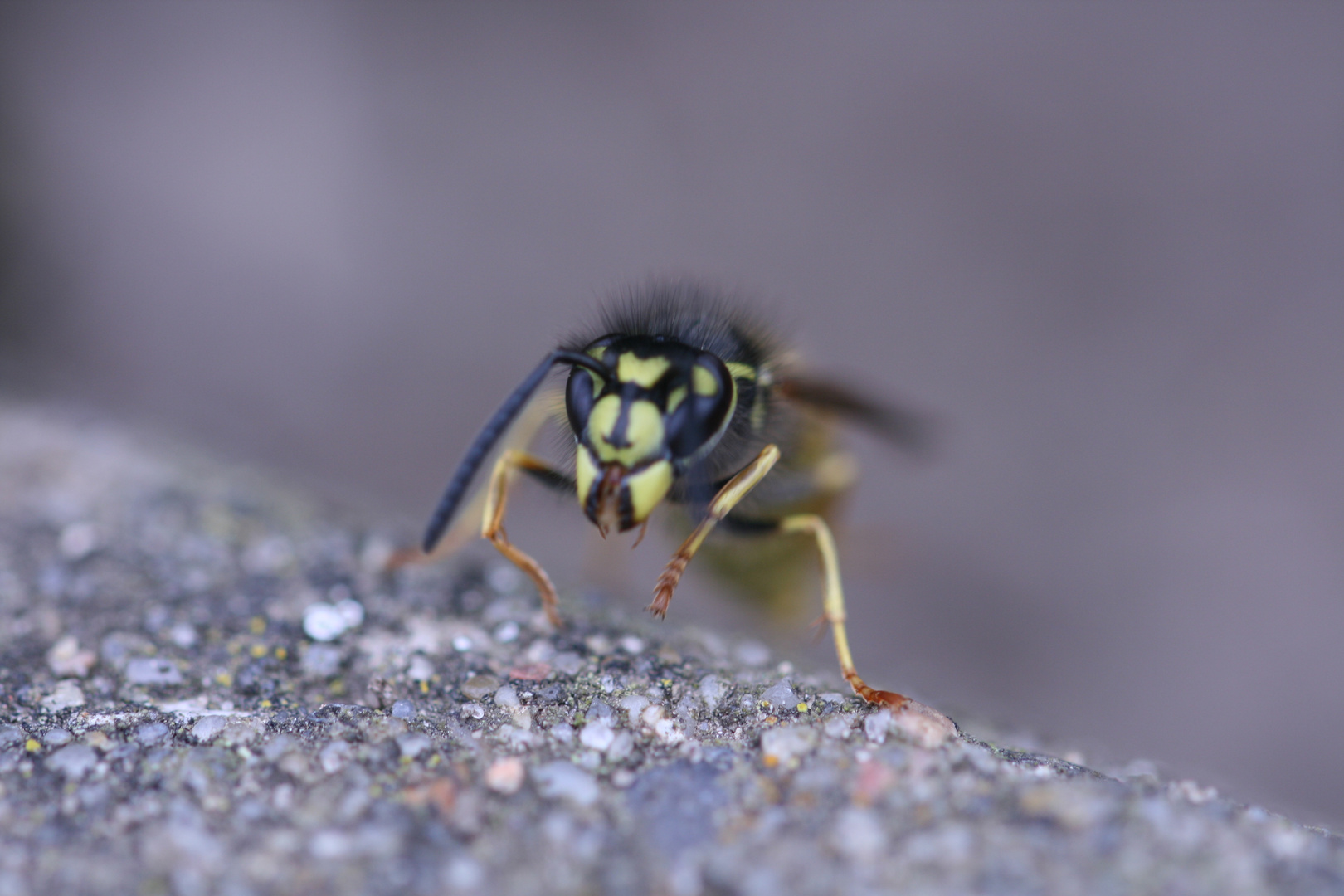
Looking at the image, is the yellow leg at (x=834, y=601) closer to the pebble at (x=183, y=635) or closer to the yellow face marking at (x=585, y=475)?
the yellow face marking at (x=585, y=475)

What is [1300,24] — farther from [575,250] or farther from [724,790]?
[724,790]

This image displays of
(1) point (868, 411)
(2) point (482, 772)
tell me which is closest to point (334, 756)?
(2) point (482, 772)

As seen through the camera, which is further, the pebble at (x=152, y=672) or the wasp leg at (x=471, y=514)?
the wasp leg at (x=471, y=514)

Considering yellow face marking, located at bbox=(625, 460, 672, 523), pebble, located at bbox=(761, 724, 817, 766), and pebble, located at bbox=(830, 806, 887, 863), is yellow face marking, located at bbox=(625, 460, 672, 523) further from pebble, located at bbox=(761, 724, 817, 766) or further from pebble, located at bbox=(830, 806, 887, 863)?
pebble, located at bbox=(830, 806, 887, 863)

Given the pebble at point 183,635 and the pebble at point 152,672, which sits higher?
the pebble at point 183,635

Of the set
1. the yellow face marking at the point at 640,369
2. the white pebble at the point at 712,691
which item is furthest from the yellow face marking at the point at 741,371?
the white pebble at the point at 712,691

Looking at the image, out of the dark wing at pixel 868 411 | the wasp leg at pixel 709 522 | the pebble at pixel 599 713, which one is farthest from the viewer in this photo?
the dark wing at pixel 868 411

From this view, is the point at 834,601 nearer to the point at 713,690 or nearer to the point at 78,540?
the point at 713,690

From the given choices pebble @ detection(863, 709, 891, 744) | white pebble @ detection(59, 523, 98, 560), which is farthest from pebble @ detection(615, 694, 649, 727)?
white pebble @ detection(59, 523, 98, 560)
